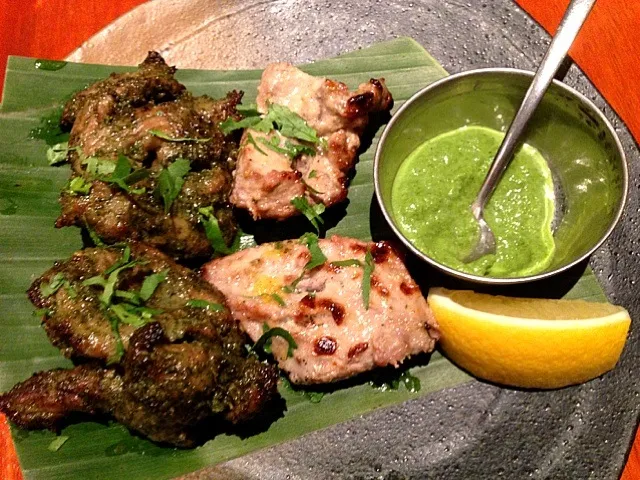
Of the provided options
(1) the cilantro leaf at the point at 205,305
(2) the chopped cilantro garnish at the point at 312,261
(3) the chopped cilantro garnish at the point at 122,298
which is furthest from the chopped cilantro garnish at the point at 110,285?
(2) the chopped cilantro garnish at the point at 312,261

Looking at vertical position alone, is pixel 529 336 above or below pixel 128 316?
above

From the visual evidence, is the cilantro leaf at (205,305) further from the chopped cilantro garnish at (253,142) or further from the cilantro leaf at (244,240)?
the chopped cilantro garnish at (253,142)

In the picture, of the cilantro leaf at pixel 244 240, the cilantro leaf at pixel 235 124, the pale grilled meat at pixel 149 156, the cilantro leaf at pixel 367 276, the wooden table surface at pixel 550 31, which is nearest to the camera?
the cilantro leaf at pixel 367 276

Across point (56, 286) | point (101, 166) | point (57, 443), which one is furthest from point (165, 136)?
point (57, 443)

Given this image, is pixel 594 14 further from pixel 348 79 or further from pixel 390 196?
pixel 390 196

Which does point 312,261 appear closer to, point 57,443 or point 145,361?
point 145,361

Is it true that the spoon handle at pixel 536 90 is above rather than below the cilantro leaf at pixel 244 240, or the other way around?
above
